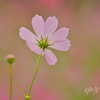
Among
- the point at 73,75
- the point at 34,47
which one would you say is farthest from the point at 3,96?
the point at 34,47

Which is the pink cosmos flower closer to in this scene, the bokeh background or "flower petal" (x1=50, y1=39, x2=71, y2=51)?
"flower petal" (x1=50, y1=39, x2=71, y2=51)

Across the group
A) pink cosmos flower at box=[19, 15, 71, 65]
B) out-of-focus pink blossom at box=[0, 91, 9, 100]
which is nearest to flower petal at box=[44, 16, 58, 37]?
pink cosmos flower at box=[19, 15, 71, 65]

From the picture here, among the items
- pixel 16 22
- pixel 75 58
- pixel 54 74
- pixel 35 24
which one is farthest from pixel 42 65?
pixel 35 24

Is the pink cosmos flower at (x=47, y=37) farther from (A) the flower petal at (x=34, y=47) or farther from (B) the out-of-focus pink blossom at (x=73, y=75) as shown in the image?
(B) the out-of-focus pink blossom at (x=73, y=75)

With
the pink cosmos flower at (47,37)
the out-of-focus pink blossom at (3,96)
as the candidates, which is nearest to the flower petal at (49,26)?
the pink cosmos flower at (47,37)

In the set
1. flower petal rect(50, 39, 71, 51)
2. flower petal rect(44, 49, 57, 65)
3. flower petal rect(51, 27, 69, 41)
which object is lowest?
flower petal rect(44, 49, 57, 65)

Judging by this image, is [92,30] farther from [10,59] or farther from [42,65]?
[10,59]
